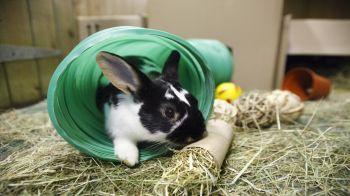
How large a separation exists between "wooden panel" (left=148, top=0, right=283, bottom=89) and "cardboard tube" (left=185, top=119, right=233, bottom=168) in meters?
1.57

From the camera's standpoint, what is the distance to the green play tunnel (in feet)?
4.62

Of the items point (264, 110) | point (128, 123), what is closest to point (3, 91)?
point (128, 123)

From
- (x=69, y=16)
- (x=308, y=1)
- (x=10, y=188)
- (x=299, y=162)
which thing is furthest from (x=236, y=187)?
(x=308, y=1)

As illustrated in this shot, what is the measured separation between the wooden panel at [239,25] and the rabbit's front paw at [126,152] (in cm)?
197

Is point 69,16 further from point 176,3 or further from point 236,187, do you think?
point 236,187

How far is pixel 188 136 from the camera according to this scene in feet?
5.03

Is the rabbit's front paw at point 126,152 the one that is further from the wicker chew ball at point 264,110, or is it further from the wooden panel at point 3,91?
the wooden panel at point 3,91

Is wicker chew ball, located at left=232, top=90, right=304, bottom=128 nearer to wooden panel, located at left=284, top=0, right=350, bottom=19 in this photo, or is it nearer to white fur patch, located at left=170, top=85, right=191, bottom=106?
white fur patch, located at left=170, top=85, right=191, bottom=106

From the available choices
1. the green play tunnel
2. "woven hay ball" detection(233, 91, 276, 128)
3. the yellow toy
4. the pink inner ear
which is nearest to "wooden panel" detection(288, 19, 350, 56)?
the yellow toy

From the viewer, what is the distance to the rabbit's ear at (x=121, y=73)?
4.71ft

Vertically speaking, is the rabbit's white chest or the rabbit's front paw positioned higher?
the rabbit's white chest

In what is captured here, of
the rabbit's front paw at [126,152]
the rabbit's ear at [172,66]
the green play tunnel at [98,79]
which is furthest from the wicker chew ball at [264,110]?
the rabbit's front paw at [126,152]

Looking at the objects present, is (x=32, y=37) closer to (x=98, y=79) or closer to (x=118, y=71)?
(x=98, y=79)

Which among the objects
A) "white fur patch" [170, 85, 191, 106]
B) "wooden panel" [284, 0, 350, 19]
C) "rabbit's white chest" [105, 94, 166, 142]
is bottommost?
"rabbit's white chest" [105, 94, 166, 142]
